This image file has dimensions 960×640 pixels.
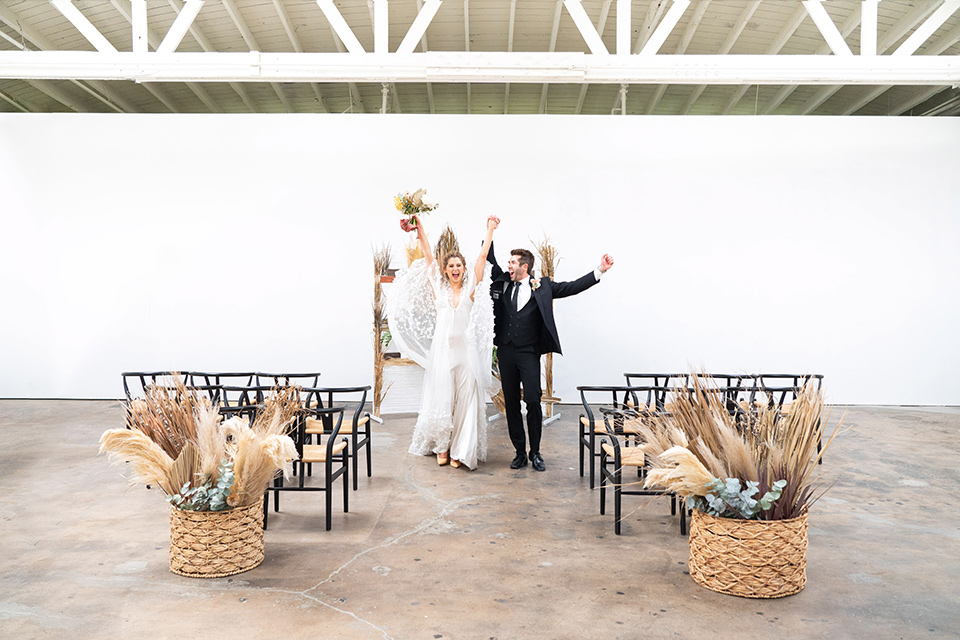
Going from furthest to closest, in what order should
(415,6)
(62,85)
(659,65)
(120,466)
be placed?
(62,85), (415,6), (659,65), (120,466)

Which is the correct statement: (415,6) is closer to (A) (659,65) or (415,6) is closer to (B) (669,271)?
(A) (659,65)

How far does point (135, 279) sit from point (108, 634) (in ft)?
22.2

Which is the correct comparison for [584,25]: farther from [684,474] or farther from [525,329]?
[684,474]

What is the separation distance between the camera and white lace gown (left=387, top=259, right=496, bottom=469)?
490 cm

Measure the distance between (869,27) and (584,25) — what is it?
9.06 feet

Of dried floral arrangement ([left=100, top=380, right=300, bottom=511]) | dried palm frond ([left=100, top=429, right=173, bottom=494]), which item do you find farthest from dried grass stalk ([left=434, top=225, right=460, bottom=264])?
dried palm frond ([left=100, top=429, right=173, bottom=494])

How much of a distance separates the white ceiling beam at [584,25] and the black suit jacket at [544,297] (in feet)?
9.81

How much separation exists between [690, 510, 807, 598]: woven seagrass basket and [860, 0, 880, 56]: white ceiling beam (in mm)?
5714

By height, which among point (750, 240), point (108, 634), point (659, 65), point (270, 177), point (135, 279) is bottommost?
point (108, 634)

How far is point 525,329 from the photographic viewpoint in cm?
473

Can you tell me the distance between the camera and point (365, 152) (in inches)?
325

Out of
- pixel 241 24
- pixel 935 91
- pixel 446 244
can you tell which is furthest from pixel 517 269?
pixel 935 91

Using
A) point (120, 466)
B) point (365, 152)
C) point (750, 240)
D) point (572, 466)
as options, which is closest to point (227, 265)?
point (365, 152)

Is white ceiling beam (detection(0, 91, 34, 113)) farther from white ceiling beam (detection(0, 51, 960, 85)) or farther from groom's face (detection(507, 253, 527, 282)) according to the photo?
groom's face (detection(507, 253, 527, 282))
